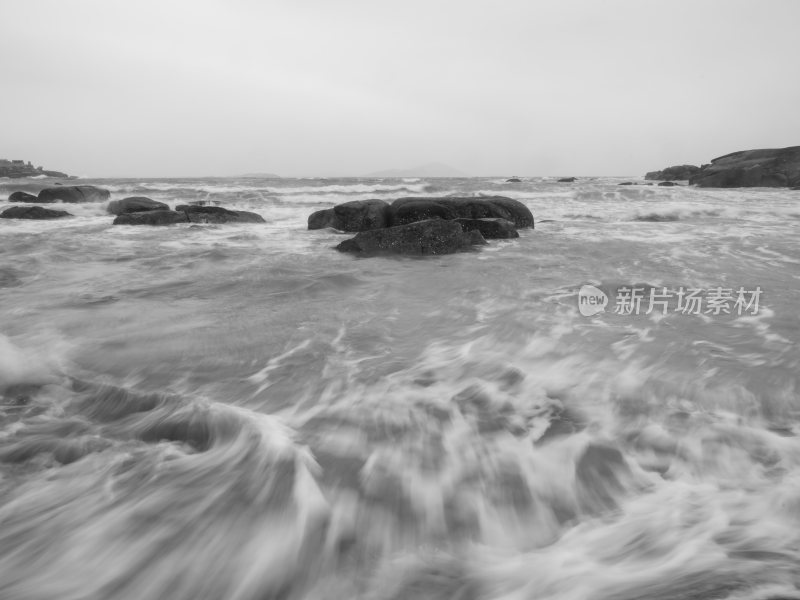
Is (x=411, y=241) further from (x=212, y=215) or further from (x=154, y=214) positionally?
(x=154, y=214)

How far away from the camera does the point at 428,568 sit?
158 centimetres

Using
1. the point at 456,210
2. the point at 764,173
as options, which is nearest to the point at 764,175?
the point at 764,173

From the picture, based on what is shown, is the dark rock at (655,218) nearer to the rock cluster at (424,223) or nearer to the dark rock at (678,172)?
the rock cluster at (424,223)

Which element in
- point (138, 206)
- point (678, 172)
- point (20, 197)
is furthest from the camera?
point (678, 172)

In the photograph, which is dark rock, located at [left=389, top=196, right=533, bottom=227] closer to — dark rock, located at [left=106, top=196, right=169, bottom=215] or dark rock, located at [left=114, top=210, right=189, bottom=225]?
dark rock, located at [left=114, top=210, right=189, bottom=225]

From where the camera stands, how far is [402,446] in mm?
2283

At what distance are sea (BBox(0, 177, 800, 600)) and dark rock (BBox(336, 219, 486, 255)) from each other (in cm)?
283

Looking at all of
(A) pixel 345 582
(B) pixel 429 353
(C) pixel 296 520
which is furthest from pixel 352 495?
(B) pixel 429 353

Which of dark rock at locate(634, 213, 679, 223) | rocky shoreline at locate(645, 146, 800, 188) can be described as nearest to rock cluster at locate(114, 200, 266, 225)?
dark rock at locate(634, 213, 679, 223)

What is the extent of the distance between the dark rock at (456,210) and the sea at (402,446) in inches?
205

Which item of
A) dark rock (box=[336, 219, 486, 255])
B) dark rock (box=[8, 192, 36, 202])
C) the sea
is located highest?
dark rock (box=[8, 192, 36, 202])

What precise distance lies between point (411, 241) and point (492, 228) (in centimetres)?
246

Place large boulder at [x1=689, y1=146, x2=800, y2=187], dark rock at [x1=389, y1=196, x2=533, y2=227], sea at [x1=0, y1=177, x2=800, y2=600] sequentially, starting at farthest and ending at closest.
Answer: large boulder at [x1=689, y1=146, x2=800, y2=187]
dark rock at [x1=389, y1=196, x2=533, y2=227]
sea at [x1=0, y1=177, x2=800, y2=600]

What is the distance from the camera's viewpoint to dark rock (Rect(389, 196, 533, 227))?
9.96m
